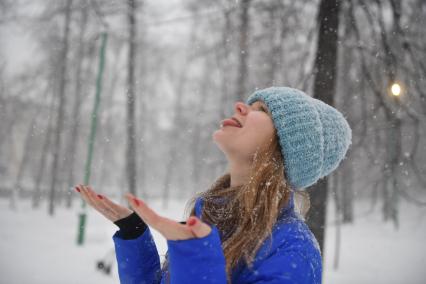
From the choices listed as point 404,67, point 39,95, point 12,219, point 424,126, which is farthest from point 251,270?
point 39,95

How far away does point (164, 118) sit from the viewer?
70.1 feet

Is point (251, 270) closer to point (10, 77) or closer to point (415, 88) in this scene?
point (415, 88)

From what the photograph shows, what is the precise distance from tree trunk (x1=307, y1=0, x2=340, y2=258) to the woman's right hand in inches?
91.1

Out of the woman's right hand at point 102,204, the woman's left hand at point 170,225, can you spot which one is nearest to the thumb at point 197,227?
the woman's left hand at point 170,225

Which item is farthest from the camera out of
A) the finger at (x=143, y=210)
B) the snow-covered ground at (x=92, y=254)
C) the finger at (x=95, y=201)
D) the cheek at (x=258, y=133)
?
the snow-covered ground at (x=92, y=254)

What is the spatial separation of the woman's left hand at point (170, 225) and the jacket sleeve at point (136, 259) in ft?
1.85

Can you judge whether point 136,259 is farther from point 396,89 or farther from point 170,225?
point 396,89

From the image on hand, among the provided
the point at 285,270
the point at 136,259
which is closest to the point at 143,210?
the point at 285,270

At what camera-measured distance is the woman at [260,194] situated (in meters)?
1.04

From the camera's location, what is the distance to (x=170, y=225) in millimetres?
779

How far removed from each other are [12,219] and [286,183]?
11840mm

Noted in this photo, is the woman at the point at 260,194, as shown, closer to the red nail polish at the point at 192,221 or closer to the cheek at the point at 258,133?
the cheek at the point at 258,133

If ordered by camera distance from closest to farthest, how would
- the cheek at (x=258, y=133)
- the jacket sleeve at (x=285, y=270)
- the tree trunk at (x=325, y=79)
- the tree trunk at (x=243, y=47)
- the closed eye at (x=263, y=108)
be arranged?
1. the jacket sleeve at (x=285, y=270)
2. the cheek at (x=258, y=133)
3. the closed eye at (x=263, y=108)
4. the tree trunk at (x=325, y=79)
5. the tree trunk at (x=243, y=47)

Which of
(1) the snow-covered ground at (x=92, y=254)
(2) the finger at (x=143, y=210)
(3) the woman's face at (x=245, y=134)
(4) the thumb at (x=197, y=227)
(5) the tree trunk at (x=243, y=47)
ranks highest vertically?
(5) the tree trunk at (x=243, y=47)
